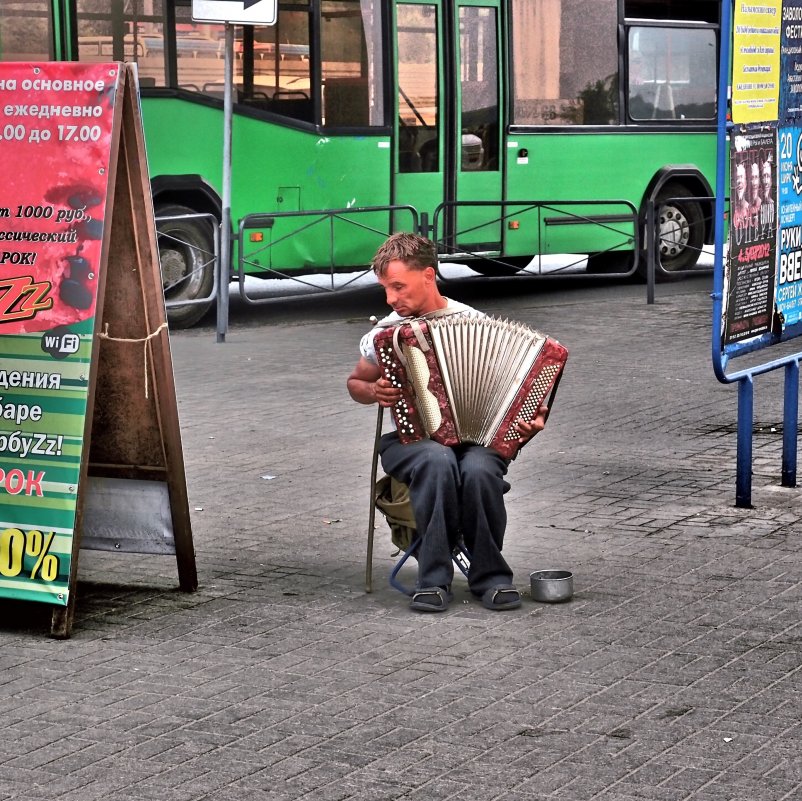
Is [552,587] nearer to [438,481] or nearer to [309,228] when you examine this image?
[438,481]

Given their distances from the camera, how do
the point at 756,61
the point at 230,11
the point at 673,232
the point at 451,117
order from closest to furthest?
the point at 756,61, the point at 230,11, the point at 451,117, the point at 673,232

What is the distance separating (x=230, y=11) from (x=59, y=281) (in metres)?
7.16

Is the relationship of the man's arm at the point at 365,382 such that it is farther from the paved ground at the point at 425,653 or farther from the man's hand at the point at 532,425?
the paved ground at the point at 425,653

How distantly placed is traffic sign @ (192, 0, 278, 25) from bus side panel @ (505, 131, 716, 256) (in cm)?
462

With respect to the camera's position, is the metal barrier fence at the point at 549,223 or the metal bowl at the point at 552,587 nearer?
the metal bowl at the point at 552,587

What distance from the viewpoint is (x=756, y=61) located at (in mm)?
7422

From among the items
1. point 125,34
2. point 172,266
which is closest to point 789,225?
point 125,34

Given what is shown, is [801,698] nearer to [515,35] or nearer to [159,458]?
[159,458]

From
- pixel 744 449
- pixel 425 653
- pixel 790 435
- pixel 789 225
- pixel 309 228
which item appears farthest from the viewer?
pixel 309 228

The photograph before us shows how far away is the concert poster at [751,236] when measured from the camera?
7430mm

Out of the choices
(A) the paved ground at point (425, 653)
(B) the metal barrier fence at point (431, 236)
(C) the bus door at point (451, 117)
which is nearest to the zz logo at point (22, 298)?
(A) the paved ground at point (425, 653)

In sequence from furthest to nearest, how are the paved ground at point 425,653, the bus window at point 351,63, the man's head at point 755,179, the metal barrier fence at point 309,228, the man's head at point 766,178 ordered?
the bus window at point 351,63 < the metal barrier fence at point 309,228 < the man's head at point 766,178 < the man's head at point 755,179 < the paved ground at point 425,653

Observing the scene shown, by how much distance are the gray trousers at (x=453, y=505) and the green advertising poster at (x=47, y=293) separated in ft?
3.92

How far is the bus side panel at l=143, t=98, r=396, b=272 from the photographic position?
14.1 meters
